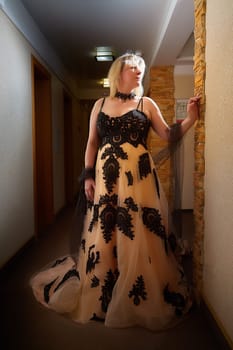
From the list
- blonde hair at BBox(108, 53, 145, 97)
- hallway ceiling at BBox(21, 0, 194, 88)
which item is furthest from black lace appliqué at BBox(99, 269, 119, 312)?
hallway ceiling at BBox(21, 0, 194, 88)

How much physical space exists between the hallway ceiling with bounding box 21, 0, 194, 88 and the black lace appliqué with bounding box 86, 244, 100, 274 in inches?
76.0

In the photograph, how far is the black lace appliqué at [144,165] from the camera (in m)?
1.57

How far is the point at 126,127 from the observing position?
157cm

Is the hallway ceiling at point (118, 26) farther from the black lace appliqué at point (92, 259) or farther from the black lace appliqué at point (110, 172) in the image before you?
the black lace appliqué at point (92, 259)

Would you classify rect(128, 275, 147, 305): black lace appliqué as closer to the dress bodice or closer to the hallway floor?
the hallway floor

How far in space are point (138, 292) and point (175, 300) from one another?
0.22m

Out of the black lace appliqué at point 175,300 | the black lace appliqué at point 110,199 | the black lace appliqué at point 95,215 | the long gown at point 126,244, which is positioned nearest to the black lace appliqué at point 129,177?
the long gown at point 126,244

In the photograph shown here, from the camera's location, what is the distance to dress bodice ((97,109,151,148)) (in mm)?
1572

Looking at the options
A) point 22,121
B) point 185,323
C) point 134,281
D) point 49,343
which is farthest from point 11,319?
point 22,121

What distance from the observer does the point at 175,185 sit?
5.60 feet

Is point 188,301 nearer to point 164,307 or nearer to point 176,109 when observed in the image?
point 164,307

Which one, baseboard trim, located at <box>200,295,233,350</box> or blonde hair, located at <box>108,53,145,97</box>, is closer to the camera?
baseboard trim, located at <box>200,295,233,350</box>

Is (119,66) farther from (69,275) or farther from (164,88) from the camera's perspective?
(164,88)

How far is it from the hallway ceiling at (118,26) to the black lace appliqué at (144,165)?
4.39 ft
